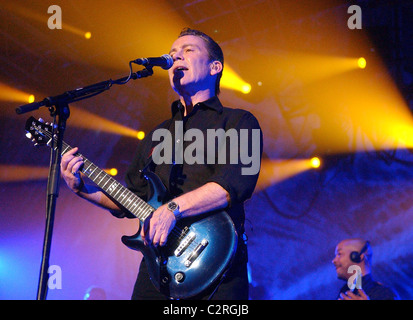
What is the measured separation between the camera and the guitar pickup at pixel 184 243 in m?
2.20

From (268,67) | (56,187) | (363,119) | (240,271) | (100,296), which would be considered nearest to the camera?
(56,187)

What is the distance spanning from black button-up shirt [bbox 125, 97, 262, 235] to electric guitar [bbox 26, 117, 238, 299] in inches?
4.7

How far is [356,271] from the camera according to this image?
18.4ft

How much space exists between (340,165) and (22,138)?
5.81m

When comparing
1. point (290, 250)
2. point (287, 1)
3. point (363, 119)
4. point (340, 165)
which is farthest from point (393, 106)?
point (290, 250)

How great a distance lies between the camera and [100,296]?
7246 mm

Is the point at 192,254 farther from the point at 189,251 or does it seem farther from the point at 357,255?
the point at 357,255

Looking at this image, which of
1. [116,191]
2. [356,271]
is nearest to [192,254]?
[116,191]

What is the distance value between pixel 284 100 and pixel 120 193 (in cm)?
489

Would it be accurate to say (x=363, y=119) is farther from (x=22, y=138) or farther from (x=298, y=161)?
(x=22, y=138)

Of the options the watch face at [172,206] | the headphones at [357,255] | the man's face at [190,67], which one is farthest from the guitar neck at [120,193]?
the headphones at [357,255]

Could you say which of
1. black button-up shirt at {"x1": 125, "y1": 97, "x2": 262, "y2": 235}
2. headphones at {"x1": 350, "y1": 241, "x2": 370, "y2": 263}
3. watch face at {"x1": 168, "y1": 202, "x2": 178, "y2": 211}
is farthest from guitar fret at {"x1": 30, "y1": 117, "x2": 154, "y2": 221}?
headphones at {"x1": 350, "y1": 241, "x2": 370, "y2": 263}

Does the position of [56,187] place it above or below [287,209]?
below

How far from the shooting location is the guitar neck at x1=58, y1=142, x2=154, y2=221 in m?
2.37
